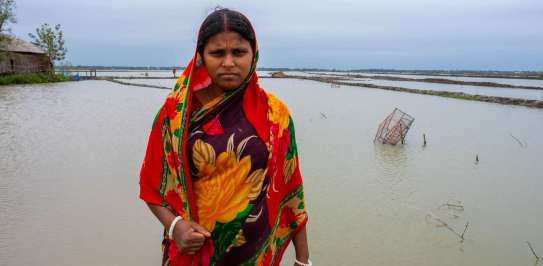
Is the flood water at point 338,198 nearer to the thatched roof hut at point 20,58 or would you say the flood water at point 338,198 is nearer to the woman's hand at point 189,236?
the woman's hand at point 189,236

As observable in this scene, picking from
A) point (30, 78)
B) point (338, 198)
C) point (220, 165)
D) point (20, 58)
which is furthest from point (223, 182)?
point (20, 58)

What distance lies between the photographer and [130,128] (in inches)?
307

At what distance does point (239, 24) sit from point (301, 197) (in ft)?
1.67

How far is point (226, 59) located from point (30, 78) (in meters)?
24.3

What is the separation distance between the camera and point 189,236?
1029 mm

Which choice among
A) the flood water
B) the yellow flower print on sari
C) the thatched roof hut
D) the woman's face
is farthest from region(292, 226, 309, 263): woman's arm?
the thatched roof hut

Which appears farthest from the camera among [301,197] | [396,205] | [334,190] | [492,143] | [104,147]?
[492,143]

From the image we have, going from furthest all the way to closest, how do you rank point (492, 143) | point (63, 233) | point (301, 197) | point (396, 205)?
point (492, 143)
point (396, 205)
point (63, 233)
point (301, 197)

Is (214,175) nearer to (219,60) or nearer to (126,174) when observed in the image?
(219,60)

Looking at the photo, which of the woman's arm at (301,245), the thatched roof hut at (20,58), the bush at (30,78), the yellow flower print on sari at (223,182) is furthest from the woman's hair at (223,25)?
the thatched roof hut at (20,58)

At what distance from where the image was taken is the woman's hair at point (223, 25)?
3.46 ft

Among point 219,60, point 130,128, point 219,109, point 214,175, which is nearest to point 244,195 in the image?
point 214,175

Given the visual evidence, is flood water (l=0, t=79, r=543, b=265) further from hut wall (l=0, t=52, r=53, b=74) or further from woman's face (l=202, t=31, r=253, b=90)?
hut wall (l=0, t=52, r=53, b=74)

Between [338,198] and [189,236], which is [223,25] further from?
[338,198]
